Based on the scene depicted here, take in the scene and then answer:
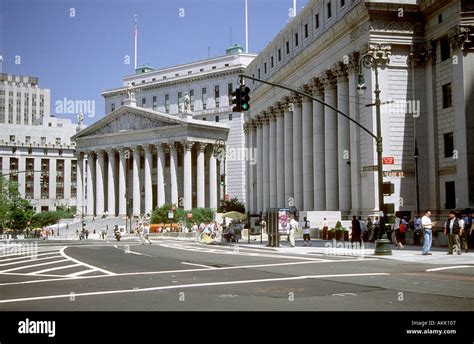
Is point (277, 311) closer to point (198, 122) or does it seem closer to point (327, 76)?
point (327, 76)

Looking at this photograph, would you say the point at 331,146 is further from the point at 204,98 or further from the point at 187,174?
the point at 204,98

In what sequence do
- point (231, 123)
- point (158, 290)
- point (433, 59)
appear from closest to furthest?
point (158, 290)
point (433, 59)
point (231, 123)

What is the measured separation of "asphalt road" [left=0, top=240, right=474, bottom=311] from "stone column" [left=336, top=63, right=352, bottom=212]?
2353 cm

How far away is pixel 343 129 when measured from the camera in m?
47.2

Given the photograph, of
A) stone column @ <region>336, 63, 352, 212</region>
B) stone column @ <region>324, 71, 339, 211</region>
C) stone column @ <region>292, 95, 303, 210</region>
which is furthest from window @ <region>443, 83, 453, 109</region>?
stone column @ <region>292, 95, 303, 210</region>

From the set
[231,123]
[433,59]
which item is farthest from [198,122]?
[433,59]

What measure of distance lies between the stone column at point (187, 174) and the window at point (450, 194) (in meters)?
64.1

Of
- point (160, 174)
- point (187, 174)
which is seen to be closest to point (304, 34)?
point (187, 174)

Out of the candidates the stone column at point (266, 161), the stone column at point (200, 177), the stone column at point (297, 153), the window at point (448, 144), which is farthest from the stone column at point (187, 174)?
the window at point (448, 144)

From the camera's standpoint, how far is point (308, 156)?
5584 centimetres

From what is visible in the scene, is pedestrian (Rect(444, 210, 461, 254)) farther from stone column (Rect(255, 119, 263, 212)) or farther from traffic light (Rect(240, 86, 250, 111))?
stone column (Rect(255, 119, 263, 212))

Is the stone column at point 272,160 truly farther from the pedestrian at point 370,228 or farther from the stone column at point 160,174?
the stone column at point 160,174

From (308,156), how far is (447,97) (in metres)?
17.3

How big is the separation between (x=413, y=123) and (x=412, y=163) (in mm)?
2824
